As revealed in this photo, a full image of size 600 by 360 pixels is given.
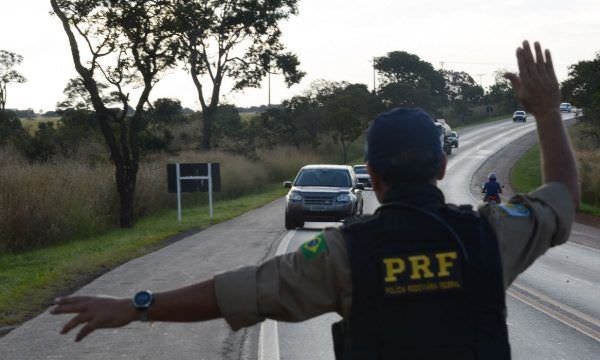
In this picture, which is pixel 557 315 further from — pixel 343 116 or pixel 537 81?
pixel 343 116

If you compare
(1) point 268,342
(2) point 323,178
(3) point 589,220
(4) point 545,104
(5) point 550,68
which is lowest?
(3) point 589,220

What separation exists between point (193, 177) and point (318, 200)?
6.41m

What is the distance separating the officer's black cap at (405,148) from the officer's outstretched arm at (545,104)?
39 cm

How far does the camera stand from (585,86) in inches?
2322

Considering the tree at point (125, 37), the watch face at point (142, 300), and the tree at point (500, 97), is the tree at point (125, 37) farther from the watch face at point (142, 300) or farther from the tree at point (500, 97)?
the tree at point (500, 97)

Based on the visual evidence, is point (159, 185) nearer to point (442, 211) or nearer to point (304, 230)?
point (304, 230)

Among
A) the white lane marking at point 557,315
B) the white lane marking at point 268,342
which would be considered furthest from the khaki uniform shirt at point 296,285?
the white lane marking at point 557,315

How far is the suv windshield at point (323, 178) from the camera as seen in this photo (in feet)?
90.1

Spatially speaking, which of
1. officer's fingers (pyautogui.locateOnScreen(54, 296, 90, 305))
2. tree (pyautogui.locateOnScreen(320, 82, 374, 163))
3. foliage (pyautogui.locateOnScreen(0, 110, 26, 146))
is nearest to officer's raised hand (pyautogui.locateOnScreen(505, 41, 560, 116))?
officer's fingers (pyautogui.locateOnScreen(54, 296, 90, 305))

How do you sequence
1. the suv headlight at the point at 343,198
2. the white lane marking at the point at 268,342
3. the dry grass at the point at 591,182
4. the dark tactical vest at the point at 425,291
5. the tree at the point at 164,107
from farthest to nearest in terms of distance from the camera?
1. the tree at the point at 164,107
2. the dry grass at the point at 591,182
3. the suv headlight at the point at 343,198
4. the white lane marking at the point at 268,342
5. the dark tactical vest at the point at 425,291

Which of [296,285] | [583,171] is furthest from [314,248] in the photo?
[583,171]

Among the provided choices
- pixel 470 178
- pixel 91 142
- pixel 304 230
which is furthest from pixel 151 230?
pixel 470 178

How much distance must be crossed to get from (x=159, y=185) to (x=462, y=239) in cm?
3308

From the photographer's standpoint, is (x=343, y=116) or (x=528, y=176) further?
(x=343, y=116)
